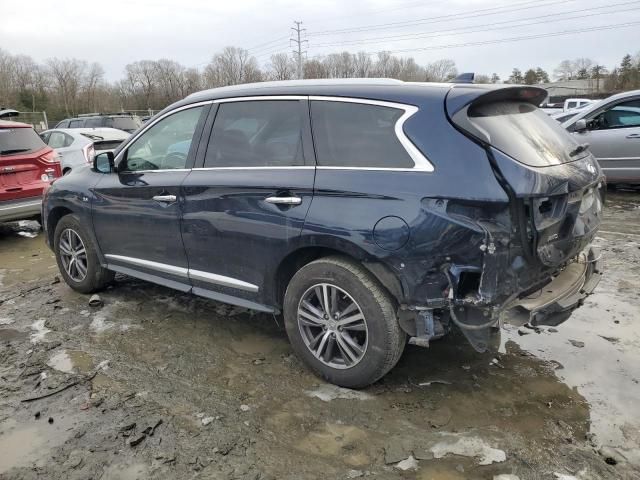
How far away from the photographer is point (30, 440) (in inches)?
115

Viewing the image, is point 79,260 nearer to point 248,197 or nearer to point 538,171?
point 248,197

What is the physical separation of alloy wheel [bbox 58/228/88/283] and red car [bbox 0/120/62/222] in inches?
115

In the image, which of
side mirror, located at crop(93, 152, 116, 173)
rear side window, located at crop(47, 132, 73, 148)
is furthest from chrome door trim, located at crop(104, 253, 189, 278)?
rear side window, located at crop(47, 132, 73, 148)

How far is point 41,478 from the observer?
262cm

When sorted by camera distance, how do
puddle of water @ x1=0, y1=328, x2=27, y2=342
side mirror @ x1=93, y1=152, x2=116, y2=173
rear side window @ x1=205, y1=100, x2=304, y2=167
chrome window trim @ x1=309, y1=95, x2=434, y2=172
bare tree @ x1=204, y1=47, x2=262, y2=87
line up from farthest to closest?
bare tree @ x1=204, y1=47, x2=262, y2=87 < side mirror @ x1=93, y1=152, x2=116, y2=173 < puddle of water @ x1=0, y1=328, x2=27, y2=342 < rear side window @ x1=205, y1=100, x2=304, y2=167 < chrome window trim @ x1=309, y1=95, x2=434, y2=172

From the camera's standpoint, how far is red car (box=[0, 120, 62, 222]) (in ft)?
24.5

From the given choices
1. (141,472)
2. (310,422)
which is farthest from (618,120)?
(141,472)

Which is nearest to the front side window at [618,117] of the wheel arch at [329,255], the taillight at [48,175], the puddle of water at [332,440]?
the wheel arch at [329,255]

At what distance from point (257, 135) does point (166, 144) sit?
997 millimetres

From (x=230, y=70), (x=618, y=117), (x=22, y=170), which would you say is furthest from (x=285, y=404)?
(x=230, y=70)

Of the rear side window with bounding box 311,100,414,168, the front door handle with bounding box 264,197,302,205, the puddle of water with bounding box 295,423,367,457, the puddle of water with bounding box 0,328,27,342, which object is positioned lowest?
the puddle of water with bounding box 295,423,367,457

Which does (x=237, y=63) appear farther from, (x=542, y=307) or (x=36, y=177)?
(x=542, y=307)

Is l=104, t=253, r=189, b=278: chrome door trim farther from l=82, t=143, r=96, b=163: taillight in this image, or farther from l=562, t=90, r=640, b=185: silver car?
l=562, t=90, r=640, b=185: silver car

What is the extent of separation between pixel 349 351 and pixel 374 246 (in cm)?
74
